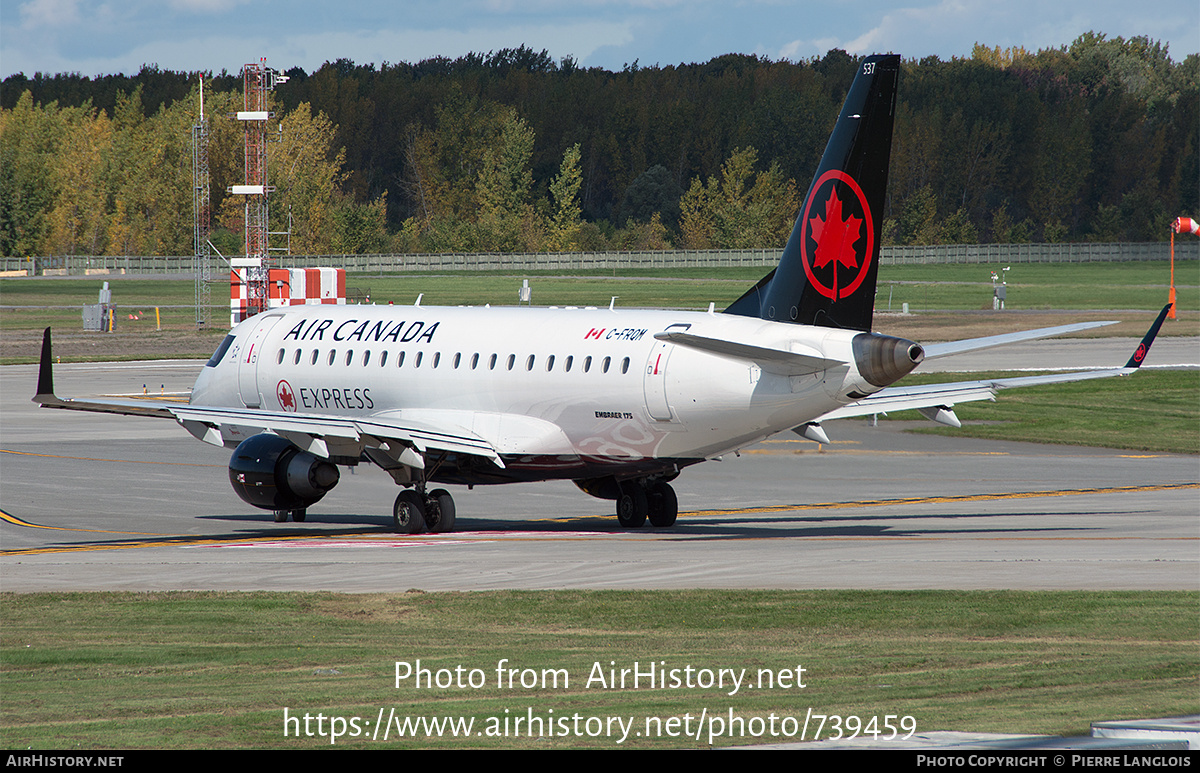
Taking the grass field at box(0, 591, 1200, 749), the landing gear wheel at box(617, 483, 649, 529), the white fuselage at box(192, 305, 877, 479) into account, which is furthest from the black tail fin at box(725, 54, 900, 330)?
the grass field at box(0, 591, 1200, 749)

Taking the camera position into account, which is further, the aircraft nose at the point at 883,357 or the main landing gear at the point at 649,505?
the main landing gear at the point at 649,505

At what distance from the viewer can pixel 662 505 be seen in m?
31.3

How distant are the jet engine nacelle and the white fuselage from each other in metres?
2.39

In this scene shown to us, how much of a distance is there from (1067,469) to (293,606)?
26.7 meters

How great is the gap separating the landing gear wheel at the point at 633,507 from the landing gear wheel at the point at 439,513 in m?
3.69

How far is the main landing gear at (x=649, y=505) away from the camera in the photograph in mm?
31263

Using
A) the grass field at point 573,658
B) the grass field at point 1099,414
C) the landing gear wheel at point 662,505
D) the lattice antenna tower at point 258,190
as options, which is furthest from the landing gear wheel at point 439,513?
the lattice antenna tower at point 258,190

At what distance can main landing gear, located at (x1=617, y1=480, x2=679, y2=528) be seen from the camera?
103ft

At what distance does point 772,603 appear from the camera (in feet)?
65.5

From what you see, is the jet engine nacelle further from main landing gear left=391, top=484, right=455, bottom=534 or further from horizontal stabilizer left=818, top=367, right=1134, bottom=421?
horizontal stabilizer left=818, top=367, right=1134, bottom=421

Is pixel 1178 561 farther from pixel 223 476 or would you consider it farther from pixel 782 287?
pixel 223 476

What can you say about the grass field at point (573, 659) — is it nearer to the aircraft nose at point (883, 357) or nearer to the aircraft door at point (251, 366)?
the aircraft nose at point (883, 357)

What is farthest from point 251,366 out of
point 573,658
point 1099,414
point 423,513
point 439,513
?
point 1099,414

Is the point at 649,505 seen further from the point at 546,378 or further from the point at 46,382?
the point at 46,382
